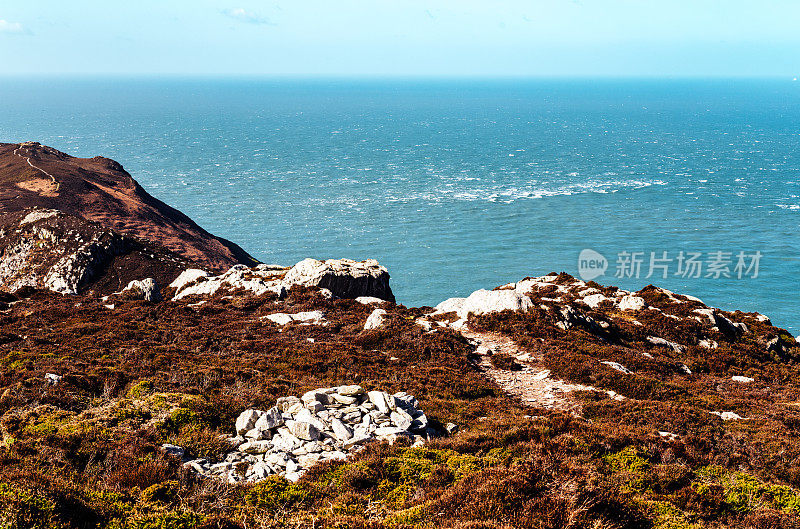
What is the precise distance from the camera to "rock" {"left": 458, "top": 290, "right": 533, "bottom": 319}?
32188 mm

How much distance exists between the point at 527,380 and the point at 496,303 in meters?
9.34

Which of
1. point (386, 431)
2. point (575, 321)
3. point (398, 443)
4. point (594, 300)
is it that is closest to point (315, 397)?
point (386, 431)

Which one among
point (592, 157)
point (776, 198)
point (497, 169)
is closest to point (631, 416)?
point (776, 198)

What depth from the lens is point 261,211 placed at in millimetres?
133375

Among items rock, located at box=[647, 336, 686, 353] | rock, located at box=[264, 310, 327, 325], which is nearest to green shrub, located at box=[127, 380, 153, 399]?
rock, located at box=[264, 310, 327, 325]

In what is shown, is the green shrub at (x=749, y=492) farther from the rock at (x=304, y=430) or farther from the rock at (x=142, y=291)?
the rock at (x=142, y=291)

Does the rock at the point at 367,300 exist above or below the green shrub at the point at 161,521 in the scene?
below

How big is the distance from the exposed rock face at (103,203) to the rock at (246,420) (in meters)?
60.5

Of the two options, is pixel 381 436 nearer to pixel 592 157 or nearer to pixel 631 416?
pixel 631 416

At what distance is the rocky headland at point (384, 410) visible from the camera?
1081cm

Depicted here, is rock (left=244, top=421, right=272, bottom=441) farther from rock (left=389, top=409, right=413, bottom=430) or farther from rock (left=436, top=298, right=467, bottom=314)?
rock (left=436, top=298, right=467, bottom=314)

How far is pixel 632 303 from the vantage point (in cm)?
3856

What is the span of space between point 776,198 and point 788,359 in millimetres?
124777

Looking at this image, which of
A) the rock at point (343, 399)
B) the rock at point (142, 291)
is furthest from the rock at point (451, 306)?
the rock at point (142, 291)
